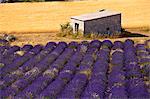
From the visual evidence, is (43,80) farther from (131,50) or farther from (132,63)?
(131,50)

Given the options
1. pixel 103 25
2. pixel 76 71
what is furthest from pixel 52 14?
pixel 76 71

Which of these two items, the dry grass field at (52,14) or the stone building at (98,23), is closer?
the stone building at (98,23)

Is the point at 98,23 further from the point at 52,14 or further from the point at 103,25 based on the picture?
the point at 52,14

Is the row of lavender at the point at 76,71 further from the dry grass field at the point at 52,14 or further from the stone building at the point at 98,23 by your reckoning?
the dry grass field at the point at 52,14

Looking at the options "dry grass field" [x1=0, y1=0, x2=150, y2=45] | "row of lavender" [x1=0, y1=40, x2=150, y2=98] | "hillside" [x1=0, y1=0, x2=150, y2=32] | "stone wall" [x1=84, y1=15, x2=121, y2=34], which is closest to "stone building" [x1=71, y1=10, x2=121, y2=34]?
"stone wall" [x1=84, y1=15, x2=121, y2=34]

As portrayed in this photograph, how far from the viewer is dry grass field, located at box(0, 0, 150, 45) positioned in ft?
159

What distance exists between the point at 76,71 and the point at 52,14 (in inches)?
1287

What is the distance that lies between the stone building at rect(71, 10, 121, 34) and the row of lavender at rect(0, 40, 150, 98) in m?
13.6

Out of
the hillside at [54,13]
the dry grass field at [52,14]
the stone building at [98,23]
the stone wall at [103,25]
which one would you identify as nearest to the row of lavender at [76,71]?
the stone building at [98,23]

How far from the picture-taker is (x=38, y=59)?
24422mm

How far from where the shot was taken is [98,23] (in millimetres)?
42312

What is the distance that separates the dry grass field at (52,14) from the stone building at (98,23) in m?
3.64

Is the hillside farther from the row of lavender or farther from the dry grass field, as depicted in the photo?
the row of lavender

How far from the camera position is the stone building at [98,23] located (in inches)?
1652
